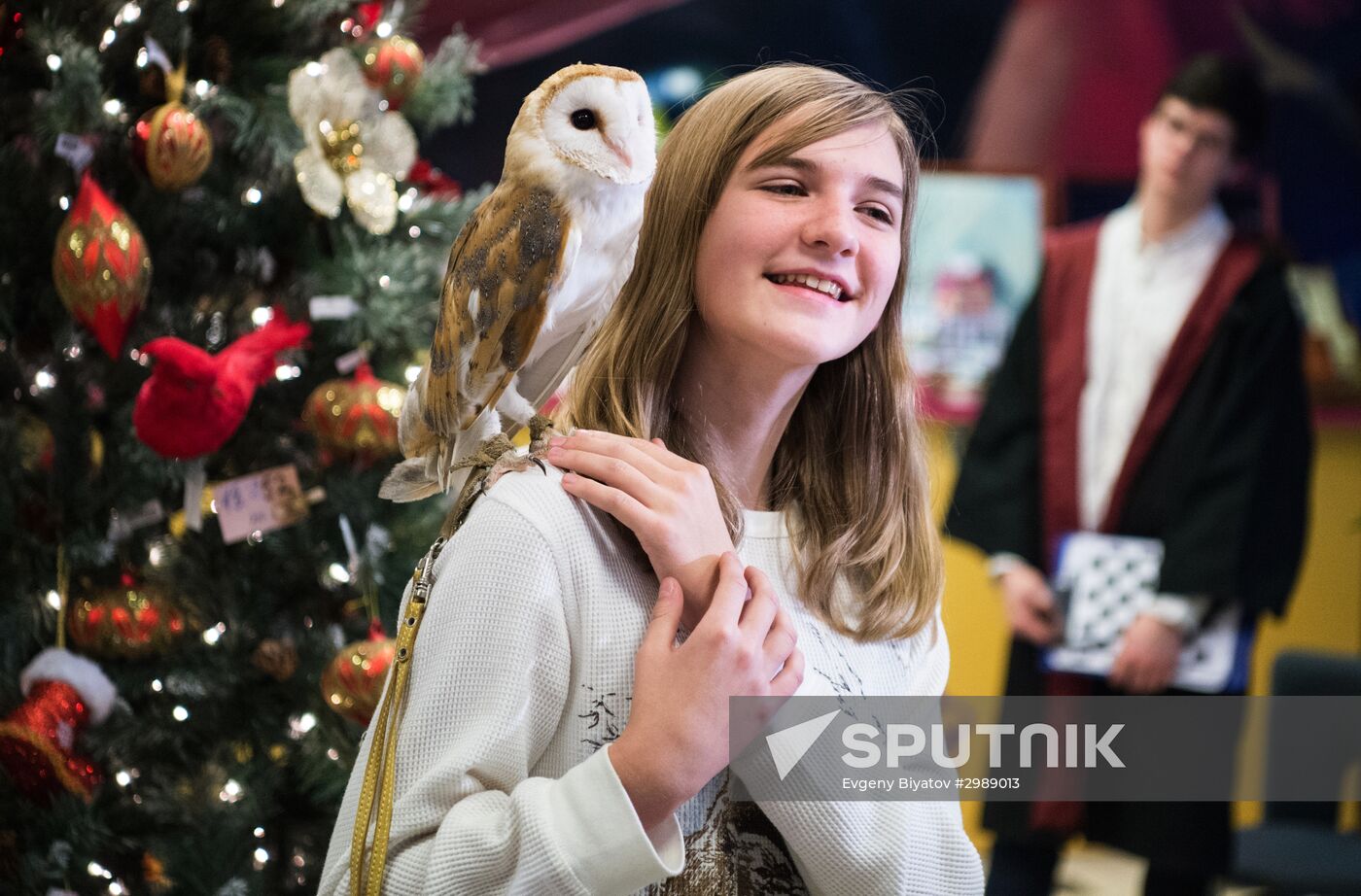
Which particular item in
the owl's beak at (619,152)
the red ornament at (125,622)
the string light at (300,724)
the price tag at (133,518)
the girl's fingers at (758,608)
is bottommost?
the string light at (300,724)

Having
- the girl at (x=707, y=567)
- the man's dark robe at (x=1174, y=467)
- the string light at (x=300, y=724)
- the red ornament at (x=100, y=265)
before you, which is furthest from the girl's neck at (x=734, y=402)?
the man's dark robe at (x=1174, y=467)

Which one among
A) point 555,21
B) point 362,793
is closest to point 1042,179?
point 555,21

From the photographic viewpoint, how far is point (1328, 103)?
126 inches

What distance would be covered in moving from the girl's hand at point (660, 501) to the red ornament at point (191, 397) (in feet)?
2.25

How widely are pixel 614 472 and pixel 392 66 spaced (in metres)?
0.95

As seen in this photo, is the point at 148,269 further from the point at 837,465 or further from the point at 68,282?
the point at 837,465

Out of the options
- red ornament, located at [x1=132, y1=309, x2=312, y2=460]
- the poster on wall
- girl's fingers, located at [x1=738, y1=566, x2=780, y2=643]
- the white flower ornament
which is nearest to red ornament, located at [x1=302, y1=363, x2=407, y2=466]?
red ornament, located at [x1=132, y1=309, x2=312, y2=460]

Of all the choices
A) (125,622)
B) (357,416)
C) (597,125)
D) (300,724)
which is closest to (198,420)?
(357,416)

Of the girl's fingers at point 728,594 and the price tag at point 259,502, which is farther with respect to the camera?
the price tag at point 259,502

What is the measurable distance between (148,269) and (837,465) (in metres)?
0.85

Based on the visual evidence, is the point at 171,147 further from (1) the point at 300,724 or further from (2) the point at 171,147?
(1) the point at 300,724

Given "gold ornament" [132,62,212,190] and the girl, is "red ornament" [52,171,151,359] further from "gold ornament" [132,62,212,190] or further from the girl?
the girl

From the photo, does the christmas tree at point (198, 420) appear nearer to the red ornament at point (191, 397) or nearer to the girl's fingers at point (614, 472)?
the red ornament at point (191, 397)

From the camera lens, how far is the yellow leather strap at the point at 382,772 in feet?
2.15
